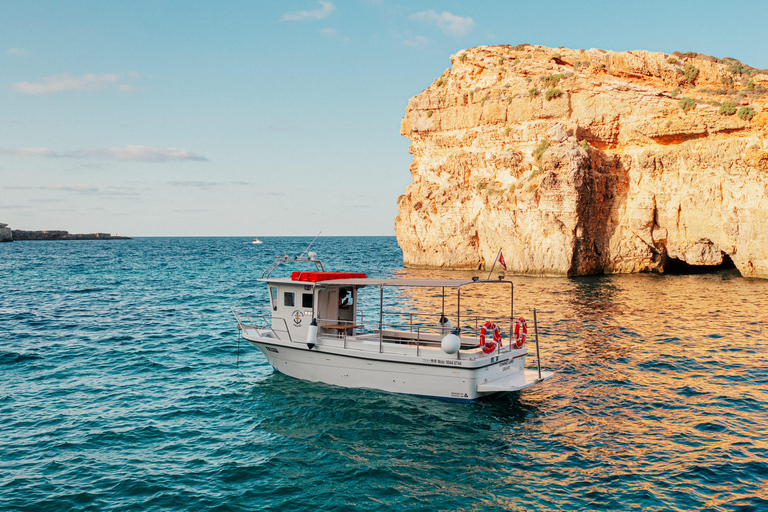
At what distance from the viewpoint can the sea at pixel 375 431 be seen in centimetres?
916

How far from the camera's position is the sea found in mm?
9156

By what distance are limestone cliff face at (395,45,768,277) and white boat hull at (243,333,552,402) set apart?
97.9 feet

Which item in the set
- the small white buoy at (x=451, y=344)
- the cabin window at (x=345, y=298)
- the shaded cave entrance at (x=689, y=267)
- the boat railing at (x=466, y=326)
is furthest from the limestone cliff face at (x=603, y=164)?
the small white buoy at (x=451, y=344)

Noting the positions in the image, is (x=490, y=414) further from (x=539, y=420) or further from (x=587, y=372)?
(x=587, y=372)

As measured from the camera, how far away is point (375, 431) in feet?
39.0

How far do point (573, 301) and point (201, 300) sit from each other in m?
22.6

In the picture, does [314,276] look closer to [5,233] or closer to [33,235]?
[5,233]

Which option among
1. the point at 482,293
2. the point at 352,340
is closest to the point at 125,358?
the point at 352,340

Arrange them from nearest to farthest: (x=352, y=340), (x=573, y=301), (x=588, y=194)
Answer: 1. (x=352, y=340)
2. (x=573, y=301)
3. (x=588, y=194)

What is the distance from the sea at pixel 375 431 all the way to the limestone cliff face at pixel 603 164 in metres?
20.7

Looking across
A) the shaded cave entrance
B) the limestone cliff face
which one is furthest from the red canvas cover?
the shaded cave entrance

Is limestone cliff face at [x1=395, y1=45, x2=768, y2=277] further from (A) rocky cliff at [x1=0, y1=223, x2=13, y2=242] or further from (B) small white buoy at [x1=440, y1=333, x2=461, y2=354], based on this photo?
(A) rocky cliff at [x1=0, y1=223, x2=13, y2=242]

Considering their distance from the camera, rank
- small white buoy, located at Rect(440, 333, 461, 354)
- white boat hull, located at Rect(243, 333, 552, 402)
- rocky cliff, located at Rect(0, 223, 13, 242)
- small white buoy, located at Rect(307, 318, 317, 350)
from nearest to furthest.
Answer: small white buoy, located at Rect(440, 333, 461, 354), white boat hull, located at Rect(243, 333, 552, 402), small white buoy, located at Rect(307, 318, 317, 350), rocky cliff, located at Rect(0, 223, 13, 242)

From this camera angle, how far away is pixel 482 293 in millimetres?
33125
